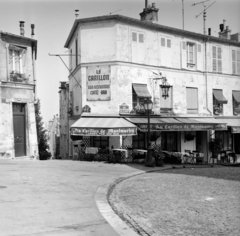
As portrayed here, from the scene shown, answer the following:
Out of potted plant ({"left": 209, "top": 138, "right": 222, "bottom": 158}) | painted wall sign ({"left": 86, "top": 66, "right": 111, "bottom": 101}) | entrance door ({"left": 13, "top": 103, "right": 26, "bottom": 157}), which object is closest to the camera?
entrance door ({"left": 13, "top": 103, "right": 26, "bottom": 157})

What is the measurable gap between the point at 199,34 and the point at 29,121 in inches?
464

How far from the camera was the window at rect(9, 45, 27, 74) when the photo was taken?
1731cm

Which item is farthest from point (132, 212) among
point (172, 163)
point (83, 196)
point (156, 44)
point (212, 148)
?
point (212, 148)

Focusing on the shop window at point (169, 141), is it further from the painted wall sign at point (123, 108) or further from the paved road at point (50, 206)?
the paved road at point (50, 206)

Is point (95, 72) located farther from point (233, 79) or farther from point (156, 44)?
point (233, 79)

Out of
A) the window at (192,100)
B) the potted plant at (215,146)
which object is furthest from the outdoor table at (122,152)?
the potted plant at (215,146)

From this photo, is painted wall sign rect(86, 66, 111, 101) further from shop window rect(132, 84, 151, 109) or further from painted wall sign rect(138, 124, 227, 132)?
painted wall sign rect(138, 124, 227, 132)

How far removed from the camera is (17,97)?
17.3m

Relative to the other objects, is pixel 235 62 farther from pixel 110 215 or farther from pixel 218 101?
pixel 110 215

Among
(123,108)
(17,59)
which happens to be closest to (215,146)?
(123,108)

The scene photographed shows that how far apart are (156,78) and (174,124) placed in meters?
3.10

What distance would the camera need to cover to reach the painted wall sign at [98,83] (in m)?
18.1

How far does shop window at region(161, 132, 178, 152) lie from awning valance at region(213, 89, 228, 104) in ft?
12.6

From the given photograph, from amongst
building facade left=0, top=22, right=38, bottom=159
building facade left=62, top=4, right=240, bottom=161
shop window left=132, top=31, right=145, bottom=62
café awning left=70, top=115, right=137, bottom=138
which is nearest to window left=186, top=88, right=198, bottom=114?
building facade left=62, top=4, right=240, bottom=161
